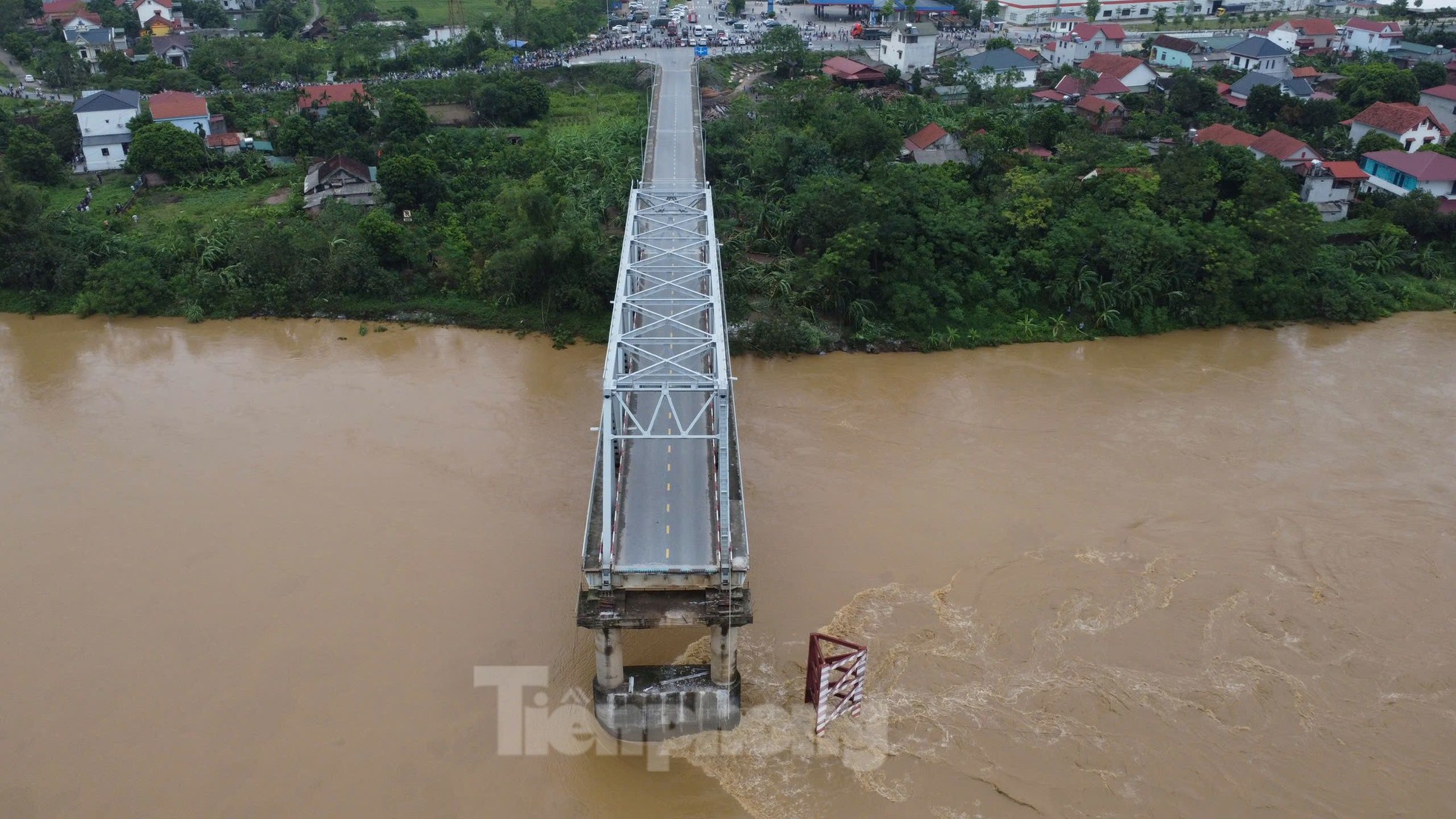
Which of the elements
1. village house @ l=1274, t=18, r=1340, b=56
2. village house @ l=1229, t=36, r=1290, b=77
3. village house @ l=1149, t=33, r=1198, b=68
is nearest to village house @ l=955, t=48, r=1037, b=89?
village house @ l=1149, t=33, r=1198, b=68

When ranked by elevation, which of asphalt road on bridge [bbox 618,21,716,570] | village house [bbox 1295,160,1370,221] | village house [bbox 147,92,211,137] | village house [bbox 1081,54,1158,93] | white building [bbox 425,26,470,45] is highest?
white building [bbox 425,26,470,45]

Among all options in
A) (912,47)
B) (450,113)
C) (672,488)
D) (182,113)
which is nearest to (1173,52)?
(912,47)

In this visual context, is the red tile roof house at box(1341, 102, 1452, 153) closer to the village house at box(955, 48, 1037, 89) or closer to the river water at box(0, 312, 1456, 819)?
the village house at box(955, 48, 1037, 89)

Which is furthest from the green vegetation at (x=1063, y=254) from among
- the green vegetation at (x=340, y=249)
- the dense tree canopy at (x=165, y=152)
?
the dense tree canopy at (x=165, y=152)

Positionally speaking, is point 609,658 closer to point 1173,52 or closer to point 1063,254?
point 1063,254

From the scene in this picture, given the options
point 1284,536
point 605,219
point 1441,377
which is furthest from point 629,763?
point 1441,377

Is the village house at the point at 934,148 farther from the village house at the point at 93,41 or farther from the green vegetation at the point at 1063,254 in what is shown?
the village house at the point at 93,41

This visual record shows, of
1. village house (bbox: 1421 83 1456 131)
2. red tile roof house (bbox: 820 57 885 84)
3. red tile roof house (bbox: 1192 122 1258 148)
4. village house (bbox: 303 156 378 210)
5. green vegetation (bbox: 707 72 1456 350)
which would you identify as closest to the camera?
green vegetation (bbox: 707 72 1456 350)
